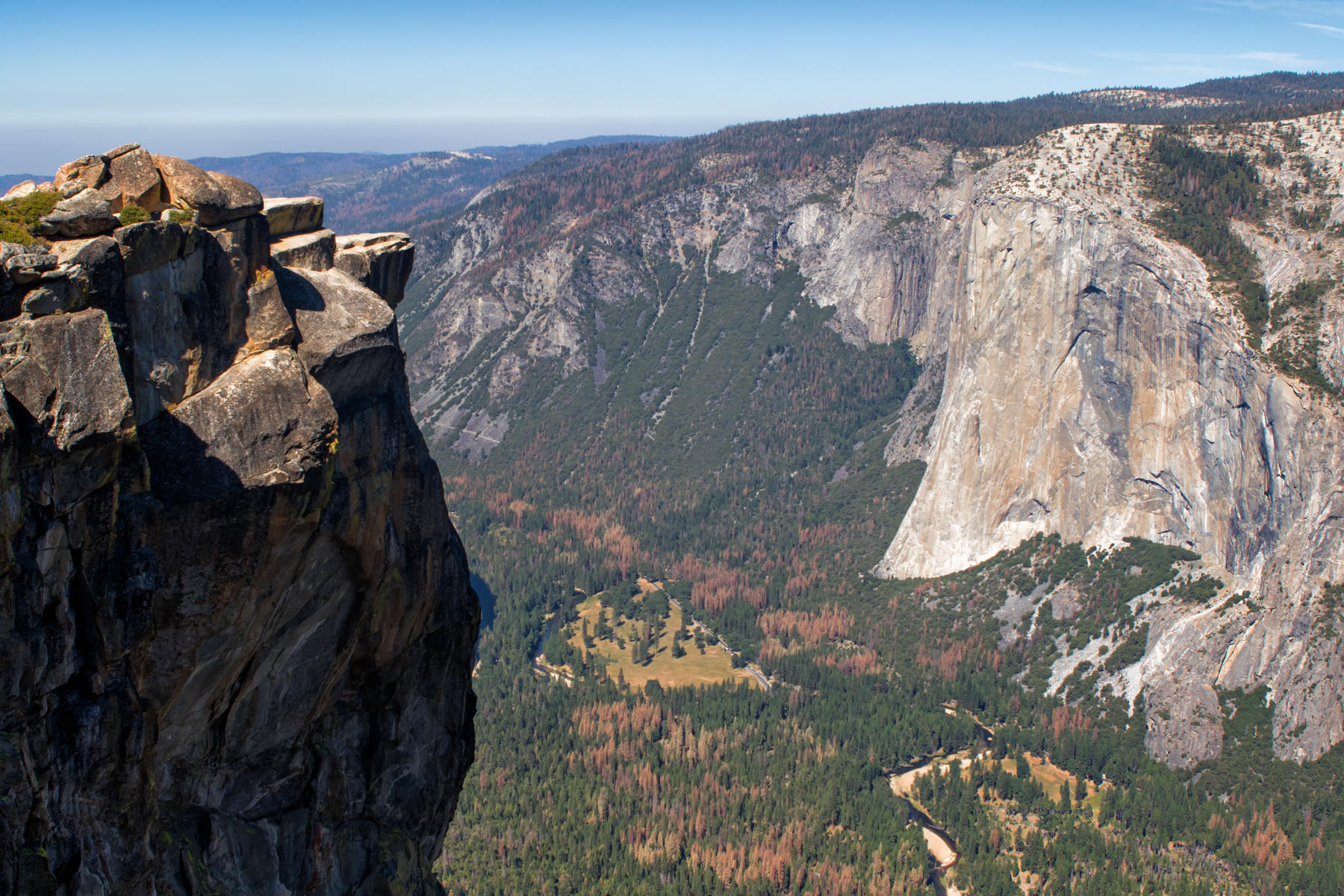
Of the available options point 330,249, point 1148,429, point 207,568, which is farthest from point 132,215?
point 1148,429

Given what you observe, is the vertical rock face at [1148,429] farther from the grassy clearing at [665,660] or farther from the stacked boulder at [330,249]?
the stacked boulder at [330,249]

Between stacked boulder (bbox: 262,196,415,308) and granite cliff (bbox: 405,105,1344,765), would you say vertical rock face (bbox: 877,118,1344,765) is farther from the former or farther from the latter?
stacked boulder (bbox: 262,196,415,308)

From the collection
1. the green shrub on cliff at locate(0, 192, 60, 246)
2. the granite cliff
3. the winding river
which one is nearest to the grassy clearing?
the winding river

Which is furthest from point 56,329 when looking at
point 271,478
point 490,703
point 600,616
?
point 600,616

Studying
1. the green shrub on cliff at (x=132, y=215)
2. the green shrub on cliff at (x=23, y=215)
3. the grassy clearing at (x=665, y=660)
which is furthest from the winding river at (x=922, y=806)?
the green shrub on cliff at (x=23, y=215)

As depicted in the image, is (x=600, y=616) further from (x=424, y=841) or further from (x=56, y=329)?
(x=56, y=329)
